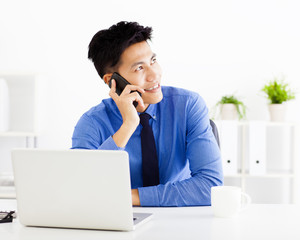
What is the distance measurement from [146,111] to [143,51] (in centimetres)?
27

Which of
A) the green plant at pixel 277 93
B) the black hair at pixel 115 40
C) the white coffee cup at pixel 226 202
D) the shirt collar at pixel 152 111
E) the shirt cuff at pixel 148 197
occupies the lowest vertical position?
the shirt cuff at pixel 148 197

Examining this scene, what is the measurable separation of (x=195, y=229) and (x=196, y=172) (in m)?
0.64

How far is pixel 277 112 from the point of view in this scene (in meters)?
3.51

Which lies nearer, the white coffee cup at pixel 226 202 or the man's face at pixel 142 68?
the white coffee cup at pixel 226 202

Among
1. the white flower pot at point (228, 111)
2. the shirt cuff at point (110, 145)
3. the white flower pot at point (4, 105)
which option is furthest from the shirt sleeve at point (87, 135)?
the white flower pot at point (228, 111)

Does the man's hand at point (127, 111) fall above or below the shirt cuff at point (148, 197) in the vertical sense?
above

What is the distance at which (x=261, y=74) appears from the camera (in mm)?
3760

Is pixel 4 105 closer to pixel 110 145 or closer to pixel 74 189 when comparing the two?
pixel 110 145

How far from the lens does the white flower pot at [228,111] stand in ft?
11.7

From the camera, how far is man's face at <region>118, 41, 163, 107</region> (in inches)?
82.5

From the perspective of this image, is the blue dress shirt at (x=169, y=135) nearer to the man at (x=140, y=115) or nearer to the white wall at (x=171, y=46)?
the man at (x=140, y=115)

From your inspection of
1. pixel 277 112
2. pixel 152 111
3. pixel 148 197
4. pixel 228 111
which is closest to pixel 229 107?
pixel 228 111

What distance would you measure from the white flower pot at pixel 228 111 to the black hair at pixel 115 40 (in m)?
1.52

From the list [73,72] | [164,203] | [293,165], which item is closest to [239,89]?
[293,165]
